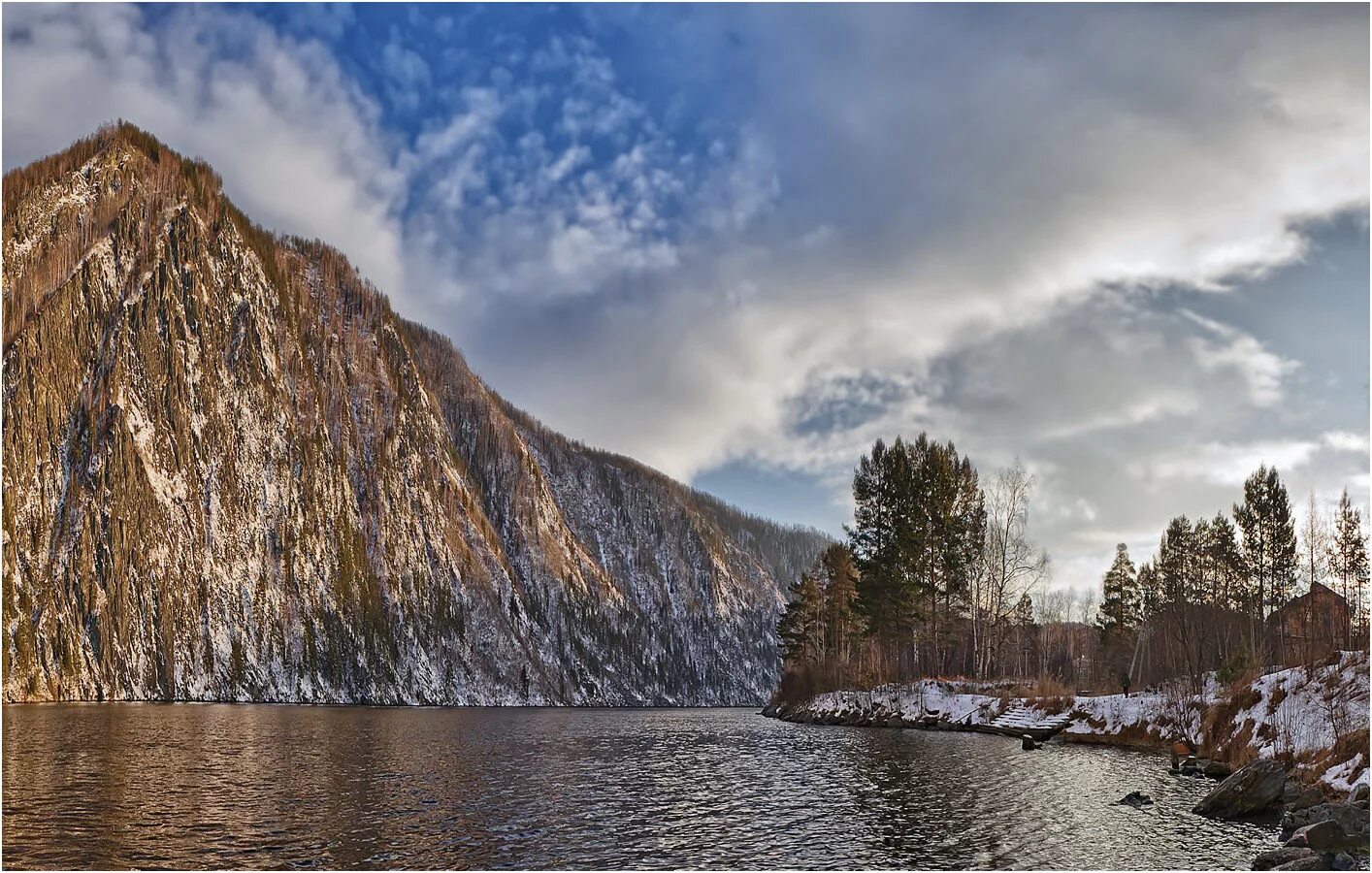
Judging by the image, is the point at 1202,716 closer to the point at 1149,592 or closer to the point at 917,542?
the point at 917,542

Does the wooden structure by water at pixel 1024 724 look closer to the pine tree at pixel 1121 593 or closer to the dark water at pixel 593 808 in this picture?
the dark water at pixel 593 808

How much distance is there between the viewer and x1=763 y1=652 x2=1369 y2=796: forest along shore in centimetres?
2652

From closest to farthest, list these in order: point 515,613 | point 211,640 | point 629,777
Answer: point 629,777 < point 211,640 < point 515,613

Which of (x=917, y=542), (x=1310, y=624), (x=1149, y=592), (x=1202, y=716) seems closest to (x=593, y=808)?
(x=1202, y=716)

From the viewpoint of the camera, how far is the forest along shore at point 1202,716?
26516 millimetres

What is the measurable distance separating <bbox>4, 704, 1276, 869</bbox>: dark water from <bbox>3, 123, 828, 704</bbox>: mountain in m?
82.0

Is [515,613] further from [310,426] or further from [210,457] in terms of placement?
[210,457]

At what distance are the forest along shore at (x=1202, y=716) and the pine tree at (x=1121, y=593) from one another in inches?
1818

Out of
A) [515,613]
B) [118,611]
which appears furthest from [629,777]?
[515,613]

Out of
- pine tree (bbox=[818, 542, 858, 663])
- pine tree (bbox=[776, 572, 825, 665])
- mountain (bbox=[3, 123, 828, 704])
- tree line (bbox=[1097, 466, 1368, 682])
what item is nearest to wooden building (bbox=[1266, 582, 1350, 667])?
tree line (bbox=[1097, 466, 1368, 682])

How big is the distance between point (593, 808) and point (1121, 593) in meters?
92.6

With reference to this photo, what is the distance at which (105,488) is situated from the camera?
380 feet

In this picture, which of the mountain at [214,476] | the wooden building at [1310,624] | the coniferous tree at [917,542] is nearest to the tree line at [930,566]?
the coniferous tree at [917,542]

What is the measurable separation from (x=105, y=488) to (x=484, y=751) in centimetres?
9903
